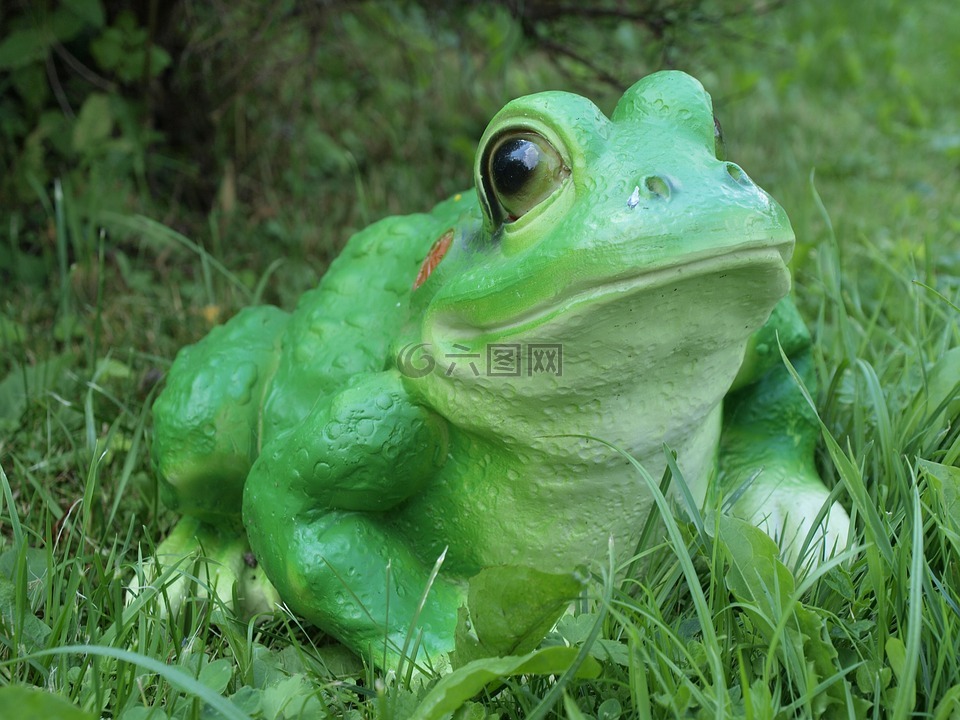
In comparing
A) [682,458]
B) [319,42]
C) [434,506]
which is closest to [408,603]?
[434,506]

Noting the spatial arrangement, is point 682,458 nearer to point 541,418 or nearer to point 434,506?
point 541,418

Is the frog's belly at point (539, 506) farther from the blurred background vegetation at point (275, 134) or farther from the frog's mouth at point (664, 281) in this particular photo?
the blurred background vegetation at point (275, 134)

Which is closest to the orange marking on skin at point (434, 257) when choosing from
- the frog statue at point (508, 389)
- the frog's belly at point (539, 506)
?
the frog statue at point (508, 389)

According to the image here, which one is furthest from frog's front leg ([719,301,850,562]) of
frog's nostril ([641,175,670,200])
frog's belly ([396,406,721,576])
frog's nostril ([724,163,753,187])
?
frog's nostril ([641,175,670,200])

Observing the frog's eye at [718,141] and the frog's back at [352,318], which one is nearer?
the frog's eye at [718,141]

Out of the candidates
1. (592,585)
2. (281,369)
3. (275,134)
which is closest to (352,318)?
(281,369)

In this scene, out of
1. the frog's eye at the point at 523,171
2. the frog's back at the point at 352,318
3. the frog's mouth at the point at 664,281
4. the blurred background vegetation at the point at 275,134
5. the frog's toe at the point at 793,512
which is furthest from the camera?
the blurred background vegetation at the point at 275,134

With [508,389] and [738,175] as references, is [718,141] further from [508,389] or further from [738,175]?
[508,389]

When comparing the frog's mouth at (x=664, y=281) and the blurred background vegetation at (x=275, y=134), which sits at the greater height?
the frog's mouth at (x=664, y=281)
